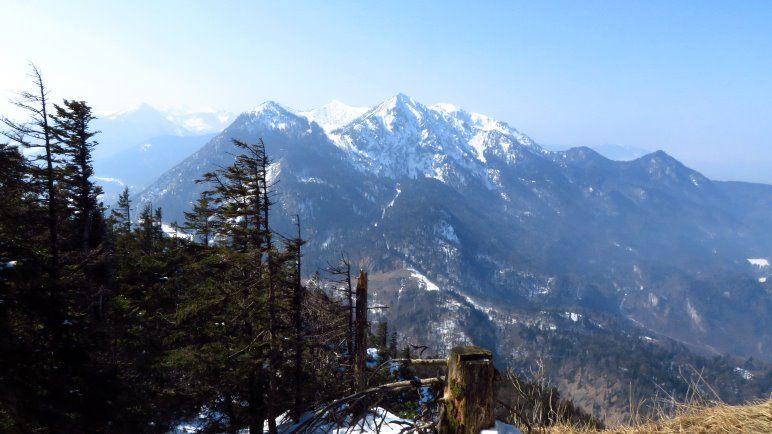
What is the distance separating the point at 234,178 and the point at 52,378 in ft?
27.6

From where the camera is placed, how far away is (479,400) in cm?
275

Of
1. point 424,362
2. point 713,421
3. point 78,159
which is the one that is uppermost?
point 78,159

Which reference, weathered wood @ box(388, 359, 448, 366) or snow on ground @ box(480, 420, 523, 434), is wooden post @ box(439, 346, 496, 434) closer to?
snow on ground @ box(480, 420, 523, 434)

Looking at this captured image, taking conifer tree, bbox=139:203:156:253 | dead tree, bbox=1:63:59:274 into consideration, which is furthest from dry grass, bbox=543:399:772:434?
conifer tree, bbox=139:203:156:253

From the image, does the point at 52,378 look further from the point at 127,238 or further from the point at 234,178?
the point at 127,238

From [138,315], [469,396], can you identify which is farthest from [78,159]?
[469,396]

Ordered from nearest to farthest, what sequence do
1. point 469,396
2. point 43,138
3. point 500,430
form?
point 469,396 → point 500,430 → point 43,138

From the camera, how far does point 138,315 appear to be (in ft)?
63.2

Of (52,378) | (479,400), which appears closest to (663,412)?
(479,400)

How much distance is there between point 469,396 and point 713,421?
2698mm

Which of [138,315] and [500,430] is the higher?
[500,430]

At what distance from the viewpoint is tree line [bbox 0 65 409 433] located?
34.8ft

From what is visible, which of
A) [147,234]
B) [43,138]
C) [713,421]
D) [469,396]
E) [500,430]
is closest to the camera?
[469,396]

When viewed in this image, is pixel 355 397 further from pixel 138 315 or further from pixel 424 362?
pixel 138 315
